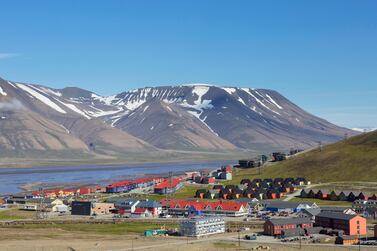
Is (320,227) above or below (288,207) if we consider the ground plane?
below

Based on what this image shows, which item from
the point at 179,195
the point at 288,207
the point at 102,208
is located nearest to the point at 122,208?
the point at 102,208

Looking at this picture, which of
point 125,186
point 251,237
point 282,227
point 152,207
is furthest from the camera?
point 125,186

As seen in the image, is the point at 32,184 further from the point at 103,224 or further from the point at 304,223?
the point at 304,223

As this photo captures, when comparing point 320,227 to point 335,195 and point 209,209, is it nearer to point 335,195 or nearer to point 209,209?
point 209,209

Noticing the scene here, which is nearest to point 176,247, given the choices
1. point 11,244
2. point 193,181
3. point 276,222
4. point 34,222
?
point 276,222

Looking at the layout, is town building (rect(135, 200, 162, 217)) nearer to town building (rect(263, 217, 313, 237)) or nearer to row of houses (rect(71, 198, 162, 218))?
row of houses (rect(71, 198, 162, 218))
